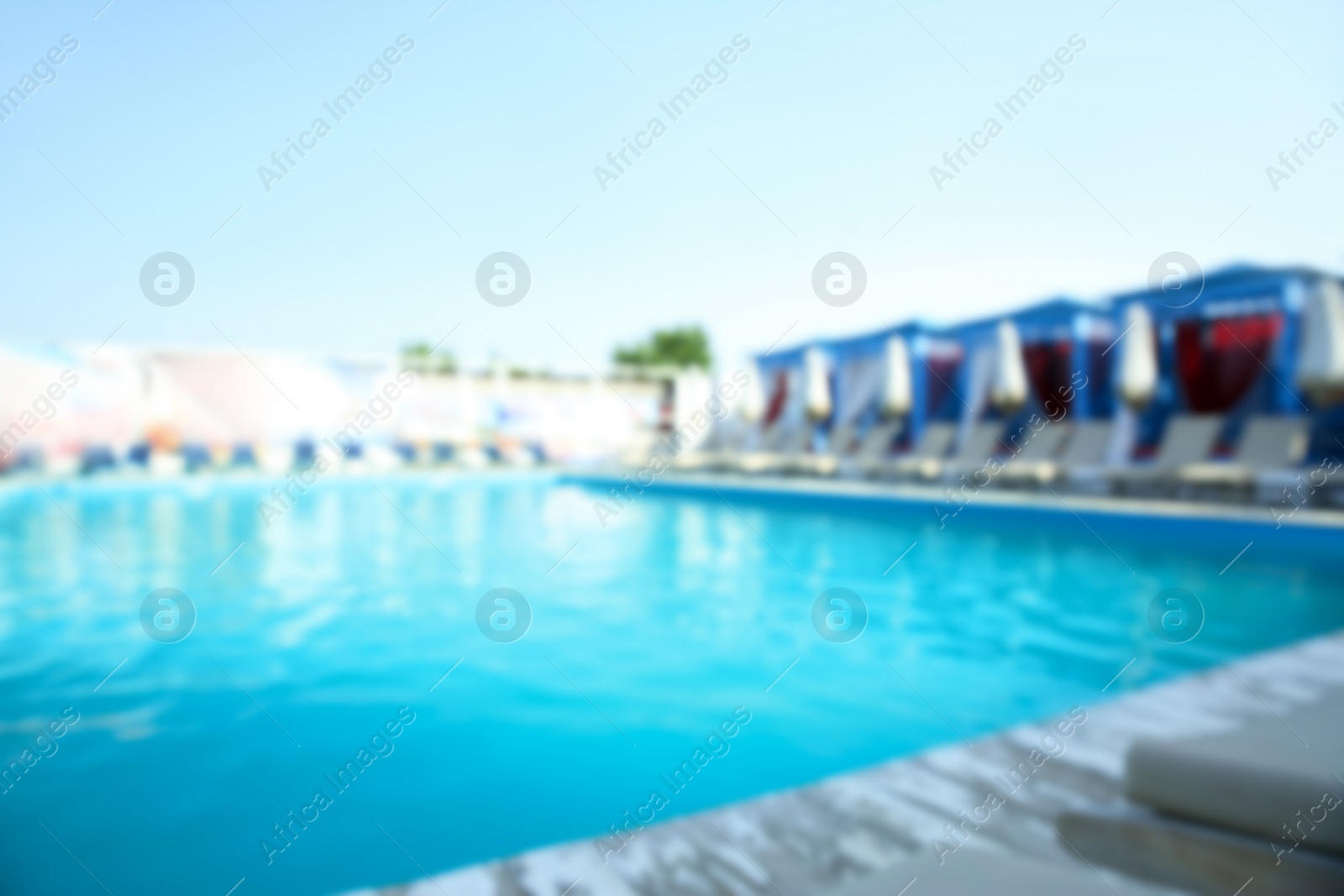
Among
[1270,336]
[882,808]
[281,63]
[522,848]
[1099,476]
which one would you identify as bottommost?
[522,848]

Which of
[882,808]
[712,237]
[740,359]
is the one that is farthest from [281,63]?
[740,359]

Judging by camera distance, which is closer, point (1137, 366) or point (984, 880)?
point (984, 880)

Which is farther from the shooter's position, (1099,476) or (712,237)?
(1099,476)

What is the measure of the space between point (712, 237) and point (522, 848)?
18.3ft

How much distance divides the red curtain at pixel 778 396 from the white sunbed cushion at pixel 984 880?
17.4 metres

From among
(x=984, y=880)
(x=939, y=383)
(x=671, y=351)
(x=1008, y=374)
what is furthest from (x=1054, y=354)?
(x=671, y=351)

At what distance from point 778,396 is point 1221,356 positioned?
357 inches

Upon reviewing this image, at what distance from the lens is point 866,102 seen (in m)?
5.77

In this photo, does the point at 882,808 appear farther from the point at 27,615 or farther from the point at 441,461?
the point at 441,461

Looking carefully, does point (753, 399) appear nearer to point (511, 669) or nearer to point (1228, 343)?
point (1228, 343)

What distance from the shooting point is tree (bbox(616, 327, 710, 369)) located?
3884 cm

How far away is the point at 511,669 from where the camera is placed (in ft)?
13.8

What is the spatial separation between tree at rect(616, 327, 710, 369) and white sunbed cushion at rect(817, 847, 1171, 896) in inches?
1483

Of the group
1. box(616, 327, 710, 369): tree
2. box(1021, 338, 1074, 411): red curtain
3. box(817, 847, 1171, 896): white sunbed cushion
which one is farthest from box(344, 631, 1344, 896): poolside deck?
box(616, 327, 710, 369): tree
